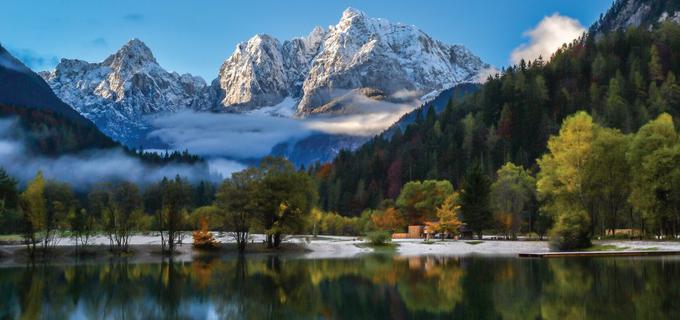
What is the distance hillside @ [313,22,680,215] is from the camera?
15862 centimetres

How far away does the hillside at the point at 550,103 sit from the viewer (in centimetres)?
15862

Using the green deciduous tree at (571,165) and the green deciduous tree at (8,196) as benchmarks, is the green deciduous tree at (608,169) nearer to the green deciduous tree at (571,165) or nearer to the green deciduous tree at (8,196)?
the green deciduous tree at (571,165)

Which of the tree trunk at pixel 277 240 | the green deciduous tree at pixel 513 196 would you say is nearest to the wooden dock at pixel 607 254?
the tree trunk at pixel 277 240

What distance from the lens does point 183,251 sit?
80562mm

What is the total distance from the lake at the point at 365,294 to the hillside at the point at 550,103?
119953mm

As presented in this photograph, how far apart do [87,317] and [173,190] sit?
5400cm

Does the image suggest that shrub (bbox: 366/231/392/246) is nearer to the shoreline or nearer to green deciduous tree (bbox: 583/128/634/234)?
the shoreline

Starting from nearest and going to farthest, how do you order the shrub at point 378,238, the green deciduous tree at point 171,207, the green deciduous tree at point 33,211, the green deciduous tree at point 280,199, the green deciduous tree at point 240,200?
the green deciduous tree at point 33,211 → the green deciduous tree at point 171,207 → the green deciduous tree at point 240,200 → the green deciduous tree at point 280,199 → the shrub at point 378,238

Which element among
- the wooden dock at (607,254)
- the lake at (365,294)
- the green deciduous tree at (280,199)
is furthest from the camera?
the green deciduous tree at (280,199)

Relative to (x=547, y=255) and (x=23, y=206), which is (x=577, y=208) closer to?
(x=547, y=255)

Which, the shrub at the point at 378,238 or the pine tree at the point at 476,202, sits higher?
the pine tree at the point at 476,202

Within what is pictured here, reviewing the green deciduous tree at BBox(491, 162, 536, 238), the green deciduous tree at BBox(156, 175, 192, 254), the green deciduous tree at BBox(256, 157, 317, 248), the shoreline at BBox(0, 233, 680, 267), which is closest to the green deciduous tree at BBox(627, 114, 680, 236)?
the shoreline at BBox(0, 233, 680, 267)

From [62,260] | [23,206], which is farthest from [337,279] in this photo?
[23,206]

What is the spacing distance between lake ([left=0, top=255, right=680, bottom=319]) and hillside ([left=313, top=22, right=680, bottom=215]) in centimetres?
11995
